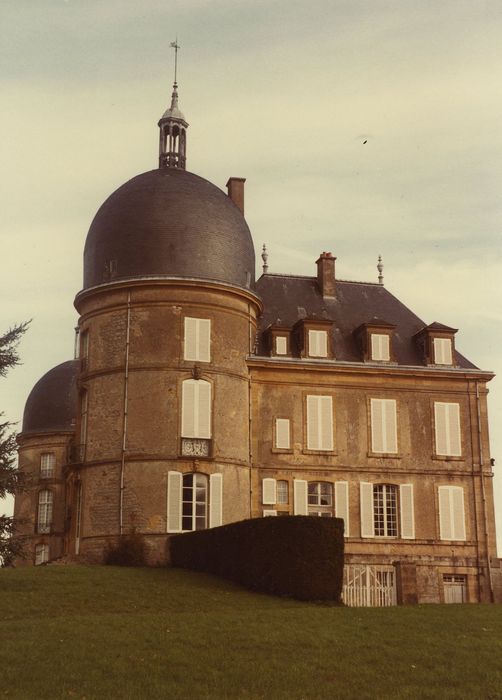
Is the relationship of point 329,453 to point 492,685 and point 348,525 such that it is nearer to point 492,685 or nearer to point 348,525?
point 348,525

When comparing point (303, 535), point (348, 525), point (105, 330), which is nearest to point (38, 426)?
point (105, 330)

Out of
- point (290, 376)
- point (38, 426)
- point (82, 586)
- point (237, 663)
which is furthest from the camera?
point (38, 426)

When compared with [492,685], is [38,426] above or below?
above

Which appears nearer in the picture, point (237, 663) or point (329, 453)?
point (237, 663)

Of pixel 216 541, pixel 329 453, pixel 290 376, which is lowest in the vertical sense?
pixel 216 541

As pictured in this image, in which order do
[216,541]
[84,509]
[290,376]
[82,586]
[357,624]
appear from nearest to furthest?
1. [357,624]
2. [82,586]
3. [216,541]
4. [84,509]
5. [290,376]

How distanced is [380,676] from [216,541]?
13.8 meters

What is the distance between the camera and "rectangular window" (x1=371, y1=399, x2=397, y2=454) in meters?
34.6

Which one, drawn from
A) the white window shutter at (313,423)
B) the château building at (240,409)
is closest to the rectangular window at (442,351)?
the château building at (240,409)

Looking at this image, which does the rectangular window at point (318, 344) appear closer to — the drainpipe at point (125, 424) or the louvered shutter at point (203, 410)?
the louvered shutter at point (203, 410)

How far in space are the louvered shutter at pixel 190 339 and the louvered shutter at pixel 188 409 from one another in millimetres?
813

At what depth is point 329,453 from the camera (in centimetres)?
3422

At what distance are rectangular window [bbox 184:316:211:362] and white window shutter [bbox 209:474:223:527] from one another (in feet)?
12.3

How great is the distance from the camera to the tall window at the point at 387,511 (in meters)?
33.9
